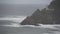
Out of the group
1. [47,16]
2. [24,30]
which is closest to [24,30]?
[24,30]

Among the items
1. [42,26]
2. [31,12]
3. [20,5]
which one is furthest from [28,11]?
[42,26]

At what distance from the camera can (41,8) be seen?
1.58m

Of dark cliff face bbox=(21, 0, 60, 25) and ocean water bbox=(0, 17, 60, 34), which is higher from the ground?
dark cliff face bbox=(21, 0, 60, 25)

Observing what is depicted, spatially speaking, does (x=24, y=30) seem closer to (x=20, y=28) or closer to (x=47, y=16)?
(x=20, y=28)

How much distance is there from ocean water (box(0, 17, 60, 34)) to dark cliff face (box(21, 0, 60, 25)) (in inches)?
2.5

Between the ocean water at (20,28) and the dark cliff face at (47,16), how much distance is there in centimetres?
6

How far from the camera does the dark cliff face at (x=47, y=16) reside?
5.08ft

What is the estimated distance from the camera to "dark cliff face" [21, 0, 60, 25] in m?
1.55

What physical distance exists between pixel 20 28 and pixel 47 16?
454 millimetres

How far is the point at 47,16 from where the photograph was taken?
1565 millimetres

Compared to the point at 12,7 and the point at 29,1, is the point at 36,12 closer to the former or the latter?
the point at 29,1

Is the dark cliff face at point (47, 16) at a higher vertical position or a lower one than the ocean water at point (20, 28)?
higher

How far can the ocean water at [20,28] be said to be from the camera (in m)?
1.56

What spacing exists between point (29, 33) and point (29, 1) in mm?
494
